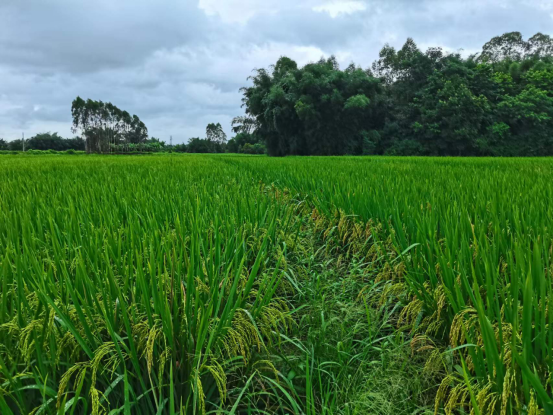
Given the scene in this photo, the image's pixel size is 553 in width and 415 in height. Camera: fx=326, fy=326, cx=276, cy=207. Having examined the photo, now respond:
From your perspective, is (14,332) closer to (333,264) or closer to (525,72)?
(333,264)

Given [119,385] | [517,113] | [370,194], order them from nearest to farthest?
[119,385] → [370,194] → [517,113]

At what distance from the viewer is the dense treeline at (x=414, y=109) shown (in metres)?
19.6

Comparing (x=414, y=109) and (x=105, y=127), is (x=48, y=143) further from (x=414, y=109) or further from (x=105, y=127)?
(x=414, y=109)

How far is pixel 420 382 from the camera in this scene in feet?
3.30

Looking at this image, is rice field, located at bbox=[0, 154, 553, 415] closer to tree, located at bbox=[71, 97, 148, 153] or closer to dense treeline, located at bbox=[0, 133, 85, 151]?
tree, located at bbox=[71, 97, 148, 153]

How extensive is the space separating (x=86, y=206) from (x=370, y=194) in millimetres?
1969

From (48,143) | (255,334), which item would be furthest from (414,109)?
(48,143)

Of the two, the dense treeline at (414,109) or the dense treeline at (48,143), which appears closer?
the dense treeline at (414,109)

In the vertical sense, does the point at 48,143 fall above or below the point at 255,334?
above

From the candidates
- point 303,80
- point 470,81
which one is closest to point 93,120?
point 303,80

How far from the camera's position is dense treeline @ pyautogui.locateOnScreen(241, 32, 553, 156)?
19.6 m

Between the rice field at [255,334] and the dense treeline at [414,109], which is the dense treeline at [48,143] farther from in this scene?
the rice field at [255,334]

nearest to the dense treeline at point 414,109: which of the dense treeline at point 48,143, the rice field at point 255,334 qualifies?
the rice field at point 255,334

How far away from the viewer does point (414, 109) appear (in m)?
21.5
